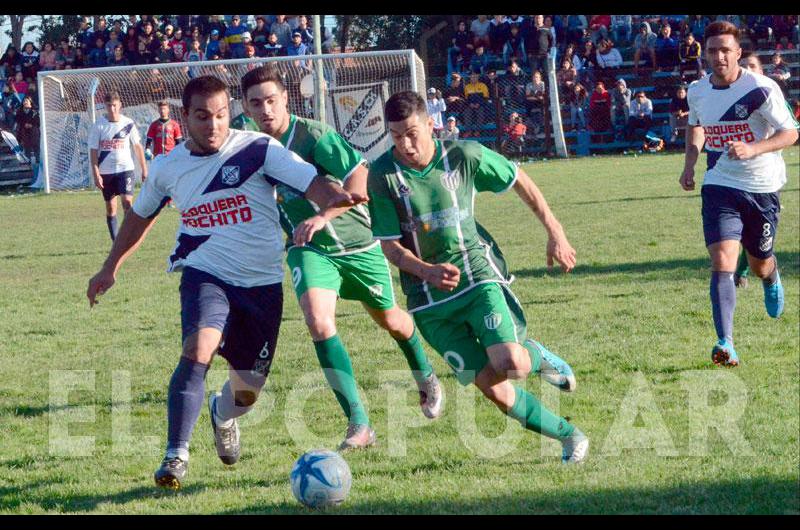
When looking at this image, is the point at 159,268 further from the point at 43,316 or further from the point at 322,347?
the point at 322,347

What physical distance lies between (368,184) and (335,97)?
17943mm

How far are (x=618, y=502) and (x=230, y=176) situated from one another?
7.02 feet

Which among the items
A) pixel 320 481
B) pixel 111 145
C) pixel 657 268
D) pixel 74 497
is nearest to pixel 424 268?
pixel 320 481

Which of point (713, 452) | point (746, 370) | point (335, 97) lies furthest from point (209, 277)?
point (335, 97)

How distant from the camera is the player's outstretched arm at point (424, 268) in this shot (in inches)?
191

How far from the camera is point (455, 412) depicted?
6.12 metres

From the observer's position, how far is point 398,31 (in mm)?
32594

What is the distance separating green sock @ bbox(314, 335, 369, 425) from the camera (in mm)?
5609

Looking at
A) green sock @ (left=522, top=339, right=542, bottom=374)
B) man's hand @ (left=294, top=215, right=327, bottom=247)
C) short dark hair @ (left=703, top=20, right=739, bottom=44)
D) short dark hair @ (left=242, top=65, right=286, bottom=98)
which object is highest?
short dark hair @ (left=703, top=20, right=739, bottom=44)

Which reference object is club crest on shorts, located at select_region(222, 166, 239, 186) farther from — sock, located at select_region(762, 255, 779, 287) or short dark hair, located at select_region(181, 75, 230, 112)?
sock, located at select_region(762, 255, 779, 287)

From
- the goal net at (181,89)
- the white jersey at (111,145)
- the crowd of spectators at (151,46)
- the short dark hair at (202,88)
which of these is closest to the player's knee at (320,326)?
the short dark hair at (202,88)

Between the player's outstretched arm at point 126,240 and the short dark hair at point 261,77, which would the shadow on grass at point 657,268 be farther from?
the player's outstretched arm at point 126,240

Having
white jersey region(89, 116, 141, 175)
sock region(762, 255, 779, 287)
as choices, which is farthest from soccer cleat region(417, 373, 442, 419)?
white jersey region(89, 116, 141, 175)

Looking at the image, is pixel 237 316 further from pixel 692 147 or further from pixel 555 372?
pixel 692 147
